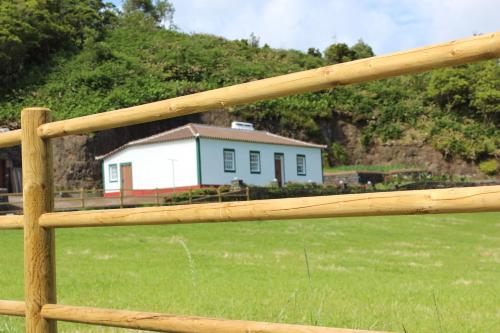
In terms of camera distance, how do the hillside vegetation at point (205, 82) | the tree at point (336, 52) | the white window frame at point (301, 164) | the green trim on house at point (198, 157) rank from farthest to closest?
the tree at point (336, 52) < the hillside vegetation at point (205, 82) < the white window frame at point (301, 164) < the green trim on house at point (198, 157)

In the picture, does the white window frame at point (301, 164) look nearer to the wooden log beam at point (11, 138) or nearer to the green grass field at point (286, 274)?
the green grass field at point (286, 274)

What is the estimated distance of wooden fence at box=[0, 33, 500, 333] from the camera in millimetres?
2287

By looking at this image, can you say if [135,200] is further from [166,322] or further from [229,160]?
[166,322]

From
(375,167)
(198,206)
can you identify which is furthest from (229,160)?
(198,206)

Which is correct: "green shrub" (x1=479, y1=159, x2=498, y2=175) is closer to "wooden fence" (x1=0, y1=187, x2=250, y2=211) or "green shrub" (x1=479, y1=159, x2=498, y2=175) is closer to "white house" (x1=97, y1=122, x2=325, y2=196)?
"white house" (x1=97, y1=122, x2=325, y2=196)

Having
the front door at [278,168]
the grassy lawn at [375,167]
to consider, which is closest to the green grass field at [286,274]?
the front door at [278,168]

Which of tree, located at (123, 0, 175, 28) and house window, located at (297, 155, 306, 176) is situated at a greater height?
tree, located at (123, 0, 175, 28)

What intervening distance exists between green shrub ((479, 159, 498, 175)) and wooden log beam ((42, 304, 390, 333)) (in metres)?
51.5

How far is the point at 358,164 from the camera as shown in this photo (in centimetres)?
5341

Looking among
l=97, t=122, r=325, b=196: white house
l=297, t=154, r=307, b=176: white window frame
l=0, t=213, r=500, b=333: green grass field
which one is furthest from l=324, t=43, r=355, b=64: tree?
l=0, t=213, r=500, b=333: green grass field

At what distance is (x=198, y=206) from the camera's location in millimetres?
2877

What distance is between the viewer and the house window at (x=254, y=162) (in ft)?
120

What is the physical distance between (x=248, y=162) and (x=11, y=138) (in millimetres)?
32551

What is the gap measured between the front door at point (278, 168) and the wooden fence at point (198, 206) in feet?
113
